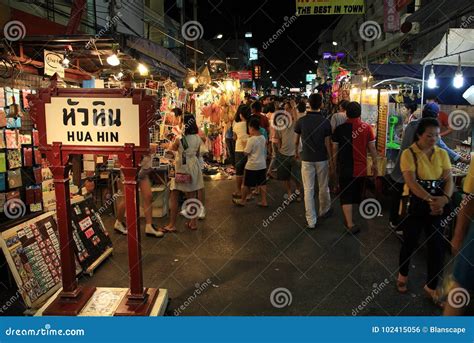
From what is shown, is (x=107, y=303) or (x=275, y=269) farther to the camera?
(x=275, y=269)

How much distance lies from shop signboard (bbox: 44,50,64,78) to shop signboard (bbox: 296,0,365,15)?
671 centimetres

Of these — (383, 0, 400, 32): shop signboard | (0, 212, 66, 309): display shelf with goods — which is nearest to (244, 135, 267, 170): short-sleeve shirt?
(0, 212, 66, 309): display shelf with goods

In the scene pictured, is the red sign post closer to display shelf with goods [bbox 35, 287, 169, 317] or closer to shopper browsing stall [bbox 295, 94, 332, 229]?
display shelf with goods [bbox 35, 287, 169, 317]

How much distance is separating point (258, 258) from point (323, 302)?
1.45 m

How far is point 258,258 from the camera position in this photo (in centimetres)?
584

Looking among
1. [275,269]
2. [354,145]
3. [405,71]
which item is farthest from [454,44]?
[275,269]

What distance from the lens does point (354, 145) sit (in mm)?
6605

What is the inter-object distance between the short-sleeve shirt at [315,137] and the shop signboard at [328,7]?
4.99 m

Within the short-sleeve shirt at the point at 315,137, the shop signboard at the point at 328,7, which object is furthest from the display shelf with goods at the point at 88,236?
the shop signboard at the point at 328,7

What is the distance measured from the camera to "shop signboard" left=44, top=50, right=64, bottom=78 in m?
5.96

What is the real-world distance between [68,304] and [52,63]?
12.3 feet

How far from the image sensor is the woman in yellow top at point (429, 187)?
437 cm

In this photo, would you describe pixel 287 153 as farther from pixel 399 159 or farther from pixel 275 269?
pixel 275 269

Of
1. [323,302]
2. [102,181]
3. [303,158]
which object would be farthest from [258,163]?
[323,302]
